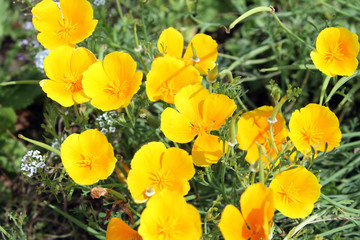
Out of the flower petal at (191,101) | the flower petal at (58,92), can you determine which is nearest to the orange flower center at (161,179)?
the flower petal at (191,101)

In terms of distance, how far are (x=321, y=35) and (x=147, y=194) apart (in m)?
1.01

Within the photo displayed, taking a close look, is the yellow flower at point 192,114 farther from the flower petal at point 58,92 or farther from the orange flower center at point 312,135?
the flower petal at point 58,92

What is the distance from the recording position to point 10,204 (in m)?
2.18

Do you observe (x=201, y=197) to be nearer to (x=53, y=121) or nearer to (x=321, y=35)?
(x=53, y=121)

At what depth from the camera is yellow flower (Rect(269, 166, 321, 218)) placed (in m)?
1.37

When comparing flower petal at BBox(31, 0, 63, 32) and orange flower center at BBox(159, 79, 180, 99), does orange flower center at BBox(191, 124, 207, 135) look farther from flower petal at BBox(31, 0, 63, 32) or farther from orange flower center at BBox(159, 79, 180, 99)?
flower petal at BBox(31, 0, 63, 32)

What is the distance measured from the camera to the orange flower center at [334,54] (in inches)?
65.2

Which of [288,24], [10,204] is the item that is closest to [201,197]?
[10,204]

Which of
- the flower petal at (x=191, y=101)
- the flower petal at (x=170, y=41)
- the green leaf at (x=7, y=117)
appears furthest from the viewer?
the green leaf at (x=7, y=117)

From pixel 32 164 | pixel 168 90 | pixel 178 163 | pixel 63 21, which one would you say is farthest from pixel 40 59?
pixel 178 163

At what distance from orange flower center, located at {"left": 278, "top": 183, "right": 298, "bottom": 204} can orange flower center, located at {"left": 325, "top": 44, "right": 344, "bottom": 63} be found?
0.62m

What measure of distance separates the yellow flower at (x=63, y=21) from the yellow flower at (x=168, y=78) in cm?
37

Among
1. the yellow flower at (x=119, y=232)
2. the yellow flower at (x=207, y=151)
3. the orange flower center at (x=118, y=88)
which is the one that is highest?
the orange flower center at (x=118, y=88)

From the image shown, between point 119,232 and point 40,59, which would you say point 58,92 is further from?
point 40,59
